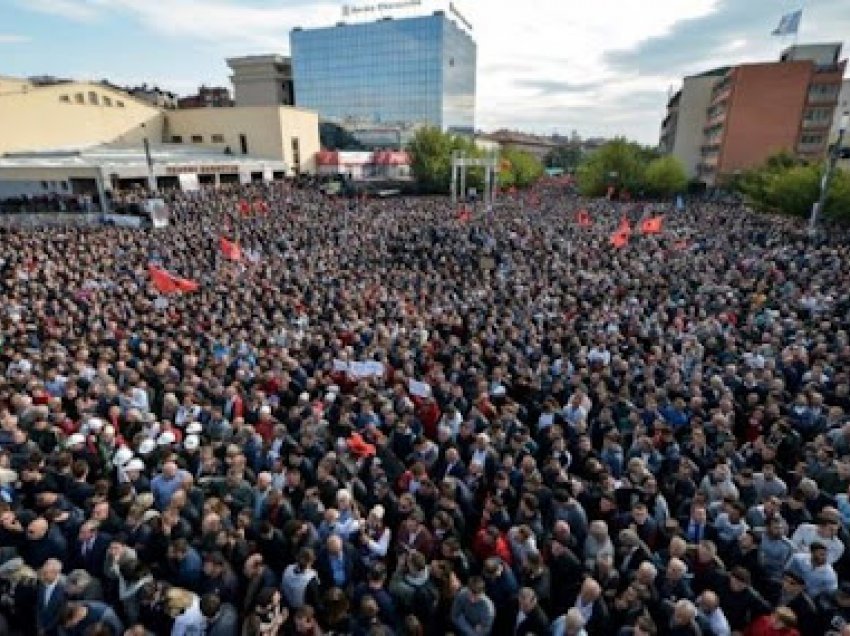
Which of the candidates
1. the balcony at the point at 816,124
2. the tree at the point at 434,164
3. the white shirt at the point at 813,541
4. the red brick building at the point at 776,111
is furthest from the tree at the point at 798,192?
the white shirt at the point at 813,541

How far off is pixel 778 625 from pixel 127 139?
55439 millimetres

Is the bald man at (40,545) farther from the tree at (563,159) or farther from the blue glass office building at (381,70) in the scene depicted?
the tree at (563,159)

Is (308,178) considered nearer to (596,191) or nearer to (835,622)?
(596,191)

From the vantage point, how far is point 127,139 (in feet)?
158

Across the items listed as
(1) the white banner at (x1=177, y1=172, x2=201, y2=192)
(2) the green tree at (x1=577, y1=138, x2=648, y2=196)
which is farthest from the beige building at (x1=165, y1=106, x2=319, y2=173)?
(2) the green tree at (x1=577, y1=138, x2=648, y2=196)

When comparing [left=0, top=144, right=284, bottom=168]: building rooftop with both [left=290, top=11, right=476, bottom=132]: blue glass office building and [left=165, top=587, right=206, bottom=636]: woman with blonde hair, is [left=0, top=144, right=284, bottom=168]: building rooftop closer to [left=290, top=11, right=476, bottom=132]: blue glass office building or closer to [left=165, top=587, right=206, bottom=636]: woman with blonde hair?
A: [left=165, top=587, right=206, bottom=636]: woman with blonde hair

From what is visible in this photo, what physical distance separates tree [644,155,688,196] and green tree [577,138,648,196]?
1.20 meters

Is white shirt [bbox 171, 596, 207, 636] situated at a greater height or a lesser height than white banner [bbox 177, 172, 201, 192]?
lesser

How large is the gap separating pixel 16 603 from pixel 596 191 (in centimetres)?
5777

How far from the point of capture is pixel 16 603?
4.39 meters

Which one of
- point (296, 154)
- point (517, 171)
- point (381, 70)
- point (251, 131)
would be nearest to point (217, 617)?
point (251, 131)

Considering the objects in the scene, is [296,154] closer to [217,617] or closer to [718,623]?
[217,617]

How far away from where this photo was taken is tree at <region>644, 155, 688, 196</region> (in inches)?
2069

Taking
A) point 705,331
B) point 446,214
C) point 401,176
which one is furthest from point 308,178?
point 705,331
